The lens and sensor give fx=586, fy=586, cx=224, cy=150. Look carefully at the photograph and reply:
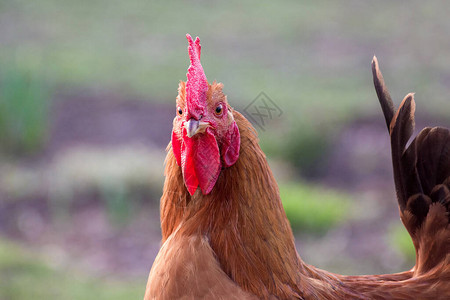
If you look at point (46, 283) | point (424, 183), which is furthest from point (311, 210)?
point (424, 183)

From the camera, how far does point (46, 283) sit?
4969mm

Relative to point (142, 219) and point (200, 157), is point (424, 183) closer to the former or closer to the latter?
A: point (200, 157)

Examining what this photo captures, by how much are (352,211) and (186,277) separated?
4.05m

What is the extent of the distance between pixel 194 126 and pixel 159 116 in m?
5.65

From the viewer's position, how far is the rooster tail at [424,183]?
2.96 meters

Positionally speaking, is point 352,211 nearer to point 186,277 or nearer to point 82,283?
point 82,283

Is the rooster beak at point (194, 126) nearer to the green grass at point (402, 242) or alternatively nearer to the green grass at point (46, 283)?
the green grass at point (46, 283)

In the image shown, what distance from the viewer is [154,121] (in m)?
7.76

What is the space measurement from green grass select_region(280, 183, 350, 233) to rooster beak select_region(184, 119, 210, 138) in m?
3.55

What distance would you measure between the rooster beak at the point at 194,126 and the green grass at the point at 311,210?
140 inches

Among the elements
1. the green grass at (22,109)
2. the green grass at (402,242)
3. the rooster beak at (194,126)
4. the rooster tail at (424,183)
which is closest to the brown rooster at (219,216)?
the rooster beak at (194,126)

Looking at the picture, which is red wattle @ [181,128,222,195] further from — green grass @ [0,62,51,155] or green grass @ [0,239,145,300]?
green grass @ [0,62,51,155]

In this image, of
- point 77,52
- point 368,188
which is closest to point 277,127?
point 368,188

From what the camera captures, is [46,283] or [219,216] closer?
[219,216]
